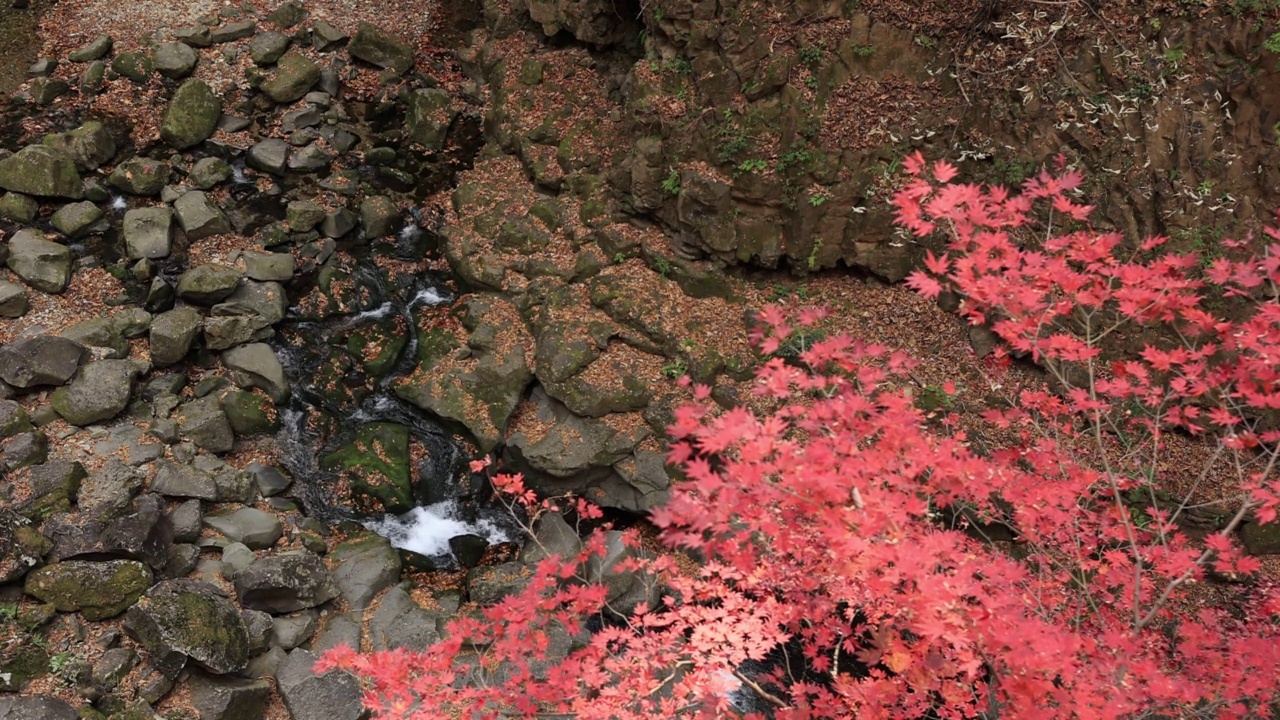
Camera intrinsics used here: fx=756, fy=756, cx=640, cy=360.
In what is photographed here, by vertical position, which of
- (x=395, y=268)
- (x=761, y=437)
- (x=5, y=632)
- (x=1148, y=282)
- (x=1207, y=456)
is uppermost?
(x=1148, y=282)

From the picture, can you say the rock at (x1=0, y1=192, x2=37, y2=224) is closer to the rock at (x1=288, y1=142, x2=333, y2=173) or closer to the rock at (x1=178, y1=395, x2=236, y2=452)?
the rock at (x1=288, y1=142, x2=333, y2=173)

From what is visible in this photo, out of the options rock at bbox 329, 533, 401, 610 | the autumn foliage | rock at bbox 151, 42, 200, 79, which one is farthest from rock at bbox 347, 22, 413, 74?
the autumn foliage

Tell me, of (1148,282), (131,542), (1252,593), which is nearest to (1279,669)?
(1148,282)

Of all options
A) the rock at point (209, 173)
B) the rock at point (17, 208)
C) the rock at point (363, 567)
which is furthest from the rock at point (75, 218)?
the rock at point (363, 567)

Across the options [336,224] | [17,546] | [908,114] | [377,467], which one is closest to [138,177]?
[336,224]

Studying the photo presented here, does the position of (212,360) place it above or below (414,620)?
above

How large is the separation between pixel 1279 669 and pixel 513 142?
1114cm

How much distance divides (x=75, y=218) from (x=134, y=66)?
343 cm

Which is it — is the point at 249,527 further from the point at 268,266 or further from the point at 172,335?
the point at 268,266

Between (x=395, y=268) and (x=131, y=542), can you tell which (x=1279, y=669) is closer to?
(x=131, y=542)

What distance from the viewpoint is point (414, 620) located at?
26.2 feet

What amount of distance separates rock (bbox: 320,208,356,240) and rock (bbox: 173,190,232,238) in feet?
4.26

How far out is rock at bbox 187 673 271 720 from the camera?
6668 mm

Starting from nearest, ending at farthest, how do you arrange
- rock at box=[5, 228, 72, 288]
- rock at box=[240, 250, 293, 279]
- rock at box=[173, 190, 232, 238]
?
rock at box=[5, 228, 72, 288] < rock at box=[240, 250, 293, 279] < rock at box=[173, 190, 232, 238]
